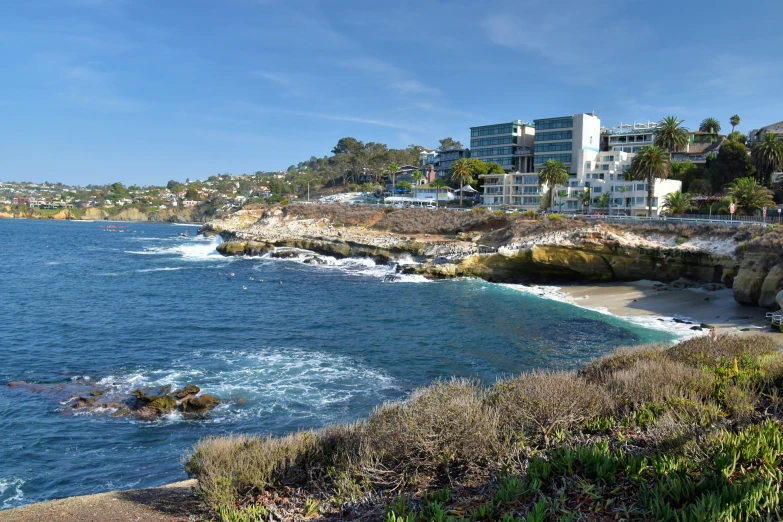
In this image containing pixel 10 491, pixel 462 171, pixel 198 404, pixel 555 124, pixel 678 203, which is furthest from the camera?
pixel 555 124

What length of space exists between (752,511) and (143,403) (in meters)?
18.9

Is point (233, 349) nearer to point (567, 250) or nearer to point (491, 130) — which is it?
point (567, 250)

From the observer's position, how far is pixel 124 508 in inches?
427

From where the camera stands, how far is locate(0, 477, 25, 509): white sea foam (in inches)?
526

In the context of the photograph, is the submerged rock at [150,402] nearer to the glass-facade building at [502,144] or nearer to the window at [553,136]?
the window at [553,136]

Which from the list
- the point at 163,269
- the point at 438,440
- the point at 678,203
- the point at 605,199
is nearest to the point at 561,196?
the point at 605,199

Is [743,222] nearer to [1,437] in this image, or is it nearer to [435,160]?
[1,437]

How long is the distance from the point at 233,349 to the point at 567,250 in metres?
31.3

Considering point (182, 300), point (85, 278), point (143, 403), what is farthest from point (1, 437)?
point (85, 278)

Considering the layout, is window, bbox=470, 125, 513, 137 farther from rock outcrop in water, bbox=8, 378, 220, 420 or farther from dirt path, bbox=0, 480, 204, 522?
dirt path, bbox=0, 480, 204, 522

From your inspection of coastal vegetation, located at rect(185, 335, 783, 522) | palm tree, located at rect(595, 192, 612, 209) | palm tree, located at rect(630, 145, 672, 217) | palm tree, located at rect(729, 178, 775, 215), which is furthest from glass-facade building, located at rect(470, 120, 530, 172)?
coastal vegetation, located at rect(185, 335, 783, 522)

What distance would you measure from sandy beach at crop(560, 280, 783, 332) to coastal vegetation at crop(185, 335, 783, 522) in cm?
2089

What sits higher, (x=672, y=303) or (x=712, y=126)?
(x=712, y=126)

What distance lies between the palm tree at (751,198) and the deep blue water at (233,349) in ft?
85.3
